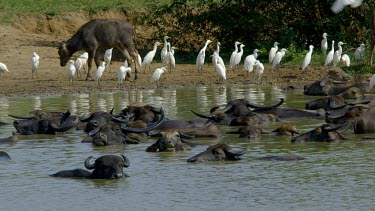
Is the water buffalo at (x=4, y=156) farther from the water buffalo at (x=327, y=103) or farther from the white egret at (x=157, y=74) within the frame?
the white egret at (x=157, y=74)

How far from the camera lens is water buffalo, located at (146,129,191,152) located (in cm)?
1245

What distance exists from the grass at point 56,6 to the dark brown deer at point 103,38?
4510mm

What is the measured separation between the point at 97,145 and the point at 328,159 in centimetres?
322

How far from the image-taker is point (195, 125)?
14734 mm

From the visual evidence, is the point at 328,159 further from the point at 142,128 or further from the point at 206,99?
the point at 206,99

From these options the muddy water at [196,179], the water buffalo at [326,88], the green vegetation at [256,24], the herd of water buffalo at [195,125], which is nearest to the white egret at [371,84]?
the water buffalo at [326,88]

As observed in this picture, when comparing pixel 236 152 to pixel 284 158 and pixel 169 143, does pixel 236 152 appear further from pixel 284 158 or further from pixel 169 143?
pixel 169 143

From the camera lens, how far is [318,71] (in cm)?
2514

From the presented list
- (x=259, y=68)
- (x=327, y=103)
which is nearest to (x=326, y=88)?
(x=327, y=103)

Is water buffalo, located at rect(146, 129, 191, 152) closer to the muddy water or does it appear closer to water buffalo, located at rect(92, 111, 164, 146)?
the muddy water

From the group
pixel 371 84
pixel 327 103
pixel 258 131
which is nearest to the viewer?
pixel 258 131

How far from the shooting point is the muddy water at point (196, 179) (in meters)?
9.79

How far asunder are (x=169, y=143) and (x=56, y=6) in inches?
770

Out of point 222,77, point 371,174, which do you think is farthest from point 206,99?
point 371,174
